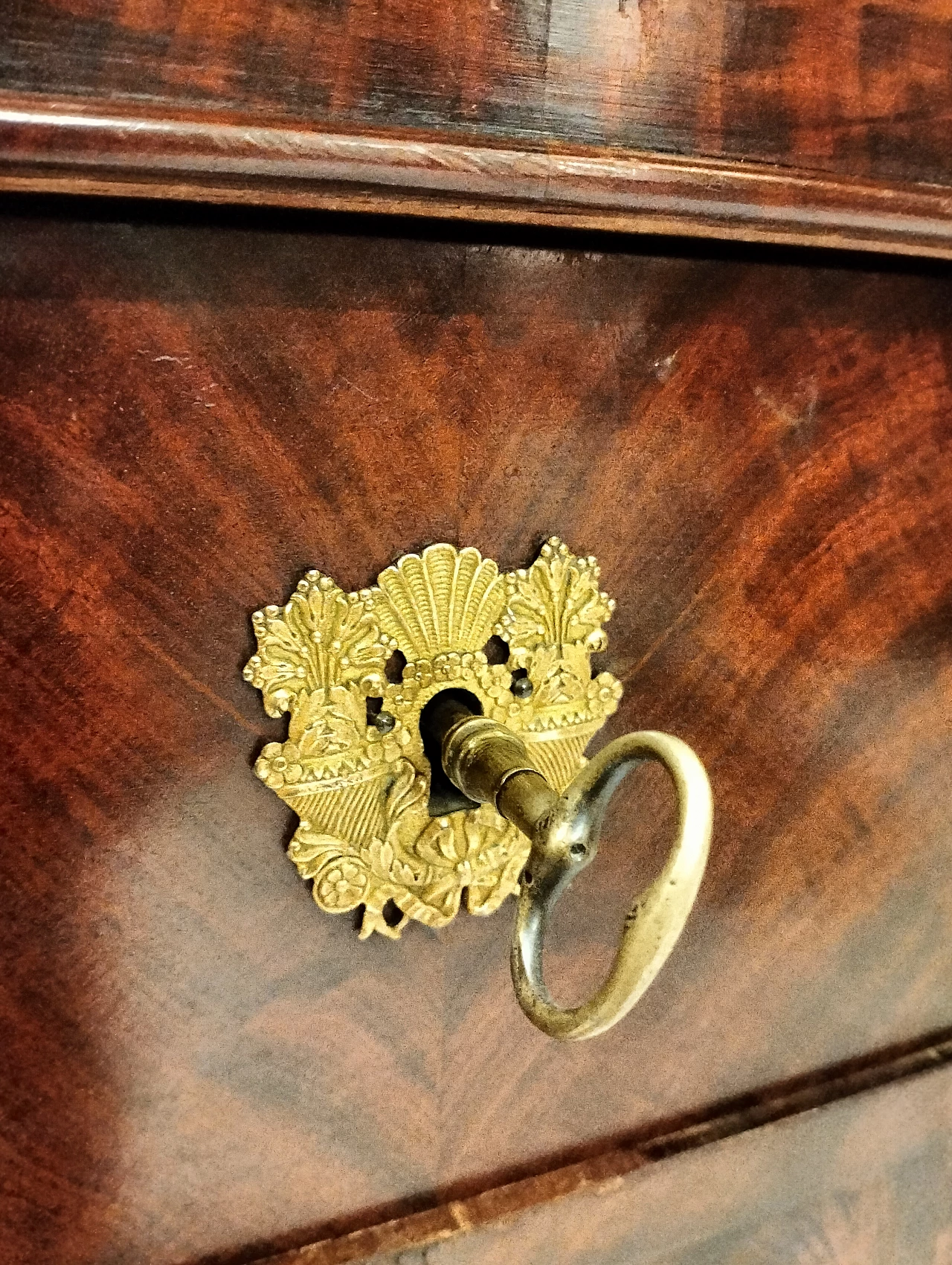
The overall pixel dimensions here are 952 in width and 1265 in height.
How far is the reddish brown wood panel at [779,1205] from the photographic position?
1.54 feet

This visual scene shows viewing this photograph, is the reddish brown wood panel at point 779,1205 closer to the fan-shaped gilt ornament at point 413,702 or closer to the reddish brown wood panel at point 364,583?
the reddish brown wood panel at point 364,583

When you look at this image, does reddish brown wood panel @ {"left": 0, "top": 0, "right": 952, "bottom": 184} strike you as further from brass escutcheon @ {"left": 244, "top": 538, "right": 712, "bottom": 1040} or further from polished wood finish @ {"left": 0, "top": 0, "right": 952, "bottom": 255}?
brass escutcheon @ {"left": 244, "top": 538, "right": 712, "bottom": 1040}

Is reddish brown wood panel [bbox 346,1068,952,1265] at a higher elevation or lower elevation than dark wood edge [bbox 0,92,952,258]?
lower

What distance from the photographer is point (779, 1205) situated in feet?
1.74

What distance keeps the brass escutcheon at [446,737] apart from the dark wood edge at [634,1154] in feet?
0.46

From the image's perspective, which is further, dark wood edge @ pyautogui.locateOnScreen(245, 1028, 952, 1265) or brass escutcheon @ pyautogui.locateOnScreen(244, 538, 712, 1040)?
dark wood edge @ pyautogui.locateOnScreen(245, 1028, 952, 1265)

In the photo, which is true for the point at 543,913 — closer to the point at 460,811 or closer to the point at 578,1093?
the point at 460,811

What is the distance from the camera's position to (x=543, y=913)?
318mm

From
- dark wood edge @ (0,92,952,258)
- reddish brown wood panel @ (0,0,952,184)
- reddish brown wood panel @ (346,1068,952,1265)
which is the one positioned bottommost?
reddish brown wood panel @ (346,1068,952,1265)

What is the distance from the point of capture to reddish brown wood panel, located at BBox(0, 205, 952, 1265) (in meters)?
0.31

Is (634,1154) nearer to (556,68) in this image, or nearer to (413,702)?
(413,702)

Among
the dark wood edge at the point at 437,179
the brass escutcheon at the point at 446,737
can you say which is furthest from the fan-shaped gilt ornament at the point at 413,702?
the dark wood edge at the point at 437,179

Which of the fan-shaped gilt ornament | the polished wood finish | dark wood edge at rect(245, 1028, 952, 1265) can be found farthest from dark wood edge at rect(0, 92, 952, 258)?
dark wood edge at rect(245, 1028, 952, 1265)

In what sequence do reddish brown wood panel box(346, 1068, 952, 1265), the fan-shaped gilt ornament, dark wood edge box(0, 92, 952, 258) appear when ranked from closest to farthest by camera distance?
dark wood edge box(0, 92, 952, 258), the fan-shaped gilt ornament, reddish brown wood panel box(346, 1068, 952, 1265)
